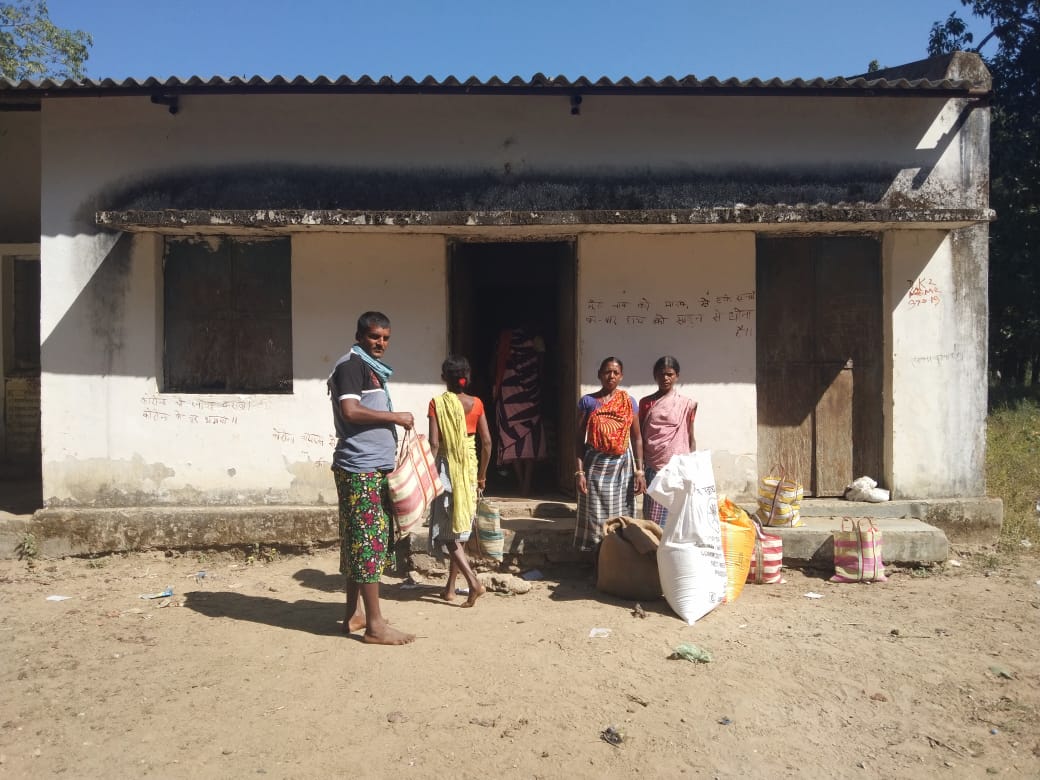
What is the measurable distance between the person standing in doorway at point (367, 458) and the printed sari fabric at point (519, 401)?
312 cm

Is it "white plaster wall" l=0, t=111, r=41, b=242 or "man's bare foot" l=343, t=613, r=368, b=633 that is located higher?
"white plaster wall" l=0, t=111, r=41, b=242

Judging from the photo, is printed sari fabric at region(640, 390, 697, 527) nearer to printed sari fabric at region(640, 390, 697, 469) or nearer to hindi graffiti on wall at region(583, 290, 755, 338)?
printed sari fabric at region(640, 390, 697, 469)

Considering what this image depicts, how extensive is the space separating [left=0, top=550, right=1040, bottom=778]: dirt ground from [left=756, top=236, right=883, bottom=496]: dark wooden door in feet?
4.49

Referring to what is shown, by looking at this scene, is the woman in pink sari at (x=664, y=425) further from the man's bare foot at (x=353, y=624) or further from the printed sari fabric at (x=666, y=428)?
the man's bare foot at (x=353, y=624)

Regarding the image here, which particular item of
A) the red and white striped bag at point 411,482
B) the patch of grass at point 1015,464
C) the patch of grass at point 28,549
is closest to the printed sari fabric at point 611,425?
the red and white striped bag at point 411,482

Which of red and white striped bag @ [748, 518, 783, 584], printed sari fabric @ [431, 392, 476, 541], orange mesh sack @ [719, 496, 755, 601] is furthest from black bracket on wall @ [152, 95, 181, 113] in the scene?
red and white striped bag @ [748, 518, 783, 584]

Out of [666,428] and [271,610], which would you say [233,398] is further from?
[666,428]

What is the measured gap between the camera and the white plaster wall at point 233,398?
20.9 feet

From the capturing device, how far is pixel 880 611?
5.09m

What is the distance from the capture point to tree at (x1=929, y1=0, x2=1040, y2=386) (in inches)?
501

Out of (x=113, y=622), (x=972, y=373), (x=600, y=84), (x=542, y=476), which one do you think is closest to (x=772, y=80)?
Result: (x=600, y=84)

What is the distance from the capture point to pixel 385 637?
439 centimetres

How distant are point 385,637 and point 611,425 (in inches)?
81.9

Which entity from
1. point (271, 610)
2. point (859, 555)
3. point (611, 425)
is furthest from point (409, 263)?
point (859, 555)
